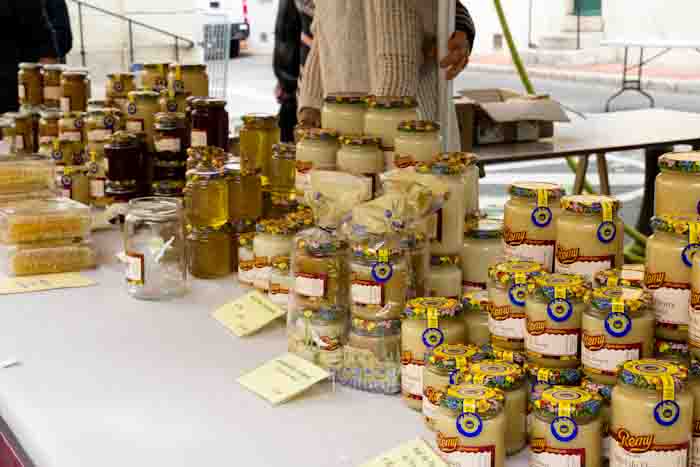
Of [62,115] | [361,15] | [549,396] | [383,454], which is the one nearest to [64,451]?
[383,454]

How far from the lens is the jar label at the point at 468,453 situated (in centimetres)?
107

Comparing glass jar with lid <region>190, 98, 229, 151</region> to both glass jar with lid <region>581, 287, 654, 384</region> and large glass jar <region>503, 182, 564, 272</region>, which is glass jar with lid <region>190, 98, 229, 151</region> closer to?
large glass jar <region>503, 182, 564, 272</region>

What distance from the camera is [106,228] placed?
7.92ft

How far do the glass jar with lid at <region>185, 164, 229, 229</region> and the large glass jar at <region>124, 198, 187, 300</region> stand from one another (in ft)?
0.11

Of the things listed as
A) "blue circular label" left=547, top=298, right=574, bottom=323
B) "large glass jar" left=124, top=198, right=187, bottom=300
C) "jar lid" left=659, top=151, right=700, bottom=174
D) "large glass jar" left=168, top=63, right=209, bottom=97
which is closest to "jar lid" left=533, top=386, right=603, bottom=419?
"blue circular label" left=547, top=298, right=574, bottom=323

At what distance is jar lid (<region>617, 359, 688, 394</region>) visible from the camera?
1.01 m

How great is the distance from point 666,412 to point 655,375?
0.04 metres

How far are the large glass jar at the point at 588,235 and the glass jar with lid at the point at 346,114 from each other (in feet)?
2.08

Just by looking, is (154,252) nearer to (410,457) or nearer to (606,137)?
(410,457)

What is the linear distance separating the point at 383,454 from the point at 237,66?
52.1 feet

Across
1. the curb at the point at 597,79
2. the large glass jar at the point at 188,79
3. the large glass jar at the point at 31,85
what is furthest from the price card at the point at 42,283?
the curb at the point at 597,79

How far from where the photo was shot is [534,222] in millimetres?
1362

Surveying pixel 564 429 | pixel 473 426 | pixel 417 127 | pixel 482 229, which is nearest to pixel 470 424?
pixel 473 426

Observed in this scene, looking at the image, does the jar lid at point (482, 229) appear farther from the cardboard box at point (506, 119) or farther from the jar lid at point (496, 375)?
the cardboard box at point (506, 119)
